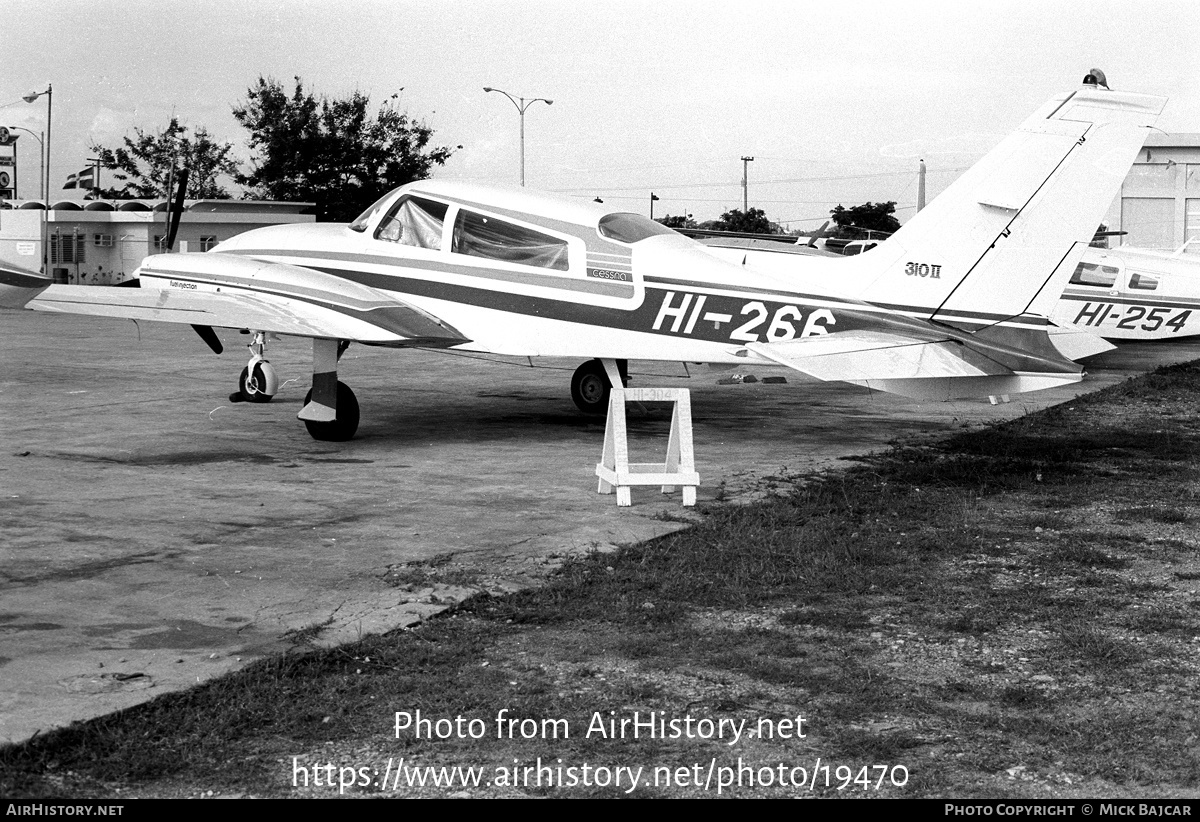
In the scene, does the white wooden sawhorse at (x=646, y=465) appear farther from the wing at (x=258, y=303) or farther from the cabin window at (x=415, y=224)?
the cabin window at (x=415, y=224)

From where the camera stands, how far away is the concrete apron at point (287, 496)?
6469 millimetres

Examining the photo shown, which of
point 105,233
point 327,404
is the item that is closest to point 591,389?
point 327,404

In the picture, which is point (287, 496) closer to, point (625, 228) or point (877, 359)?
point (625, 228)

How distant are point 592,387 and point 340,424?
3313 millimetres

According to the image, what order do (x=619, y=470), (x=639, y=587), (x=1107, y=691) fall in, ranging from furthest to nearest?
(x=619, y=470) < (x=639, y=587) < (x=1107, y=691)

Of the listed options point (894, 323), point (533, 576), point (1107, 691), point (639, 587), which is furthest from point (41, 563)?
point (894, 323)

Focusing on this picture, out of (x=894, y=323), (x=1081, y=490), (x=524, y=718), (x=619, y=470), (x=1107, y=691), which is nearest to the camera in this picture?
(x=524, y=718)

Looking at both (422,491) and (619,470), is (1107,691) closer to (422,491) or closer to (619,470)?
(619,470)

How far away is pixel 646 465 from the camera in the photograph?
33.9ft

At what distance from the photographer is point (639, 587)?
24.7 ft

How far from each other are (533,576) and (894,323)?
527cm

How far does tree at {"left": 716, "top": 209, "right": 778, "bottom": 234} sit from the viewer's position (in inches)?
3678

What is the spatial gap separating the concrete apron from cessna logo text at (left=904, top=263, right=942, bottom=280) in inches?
75.2

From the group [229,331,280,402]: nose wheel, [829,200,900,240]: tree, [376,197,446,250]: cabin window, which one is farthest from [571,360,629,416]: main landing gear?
[829,200,900,240]: tree
